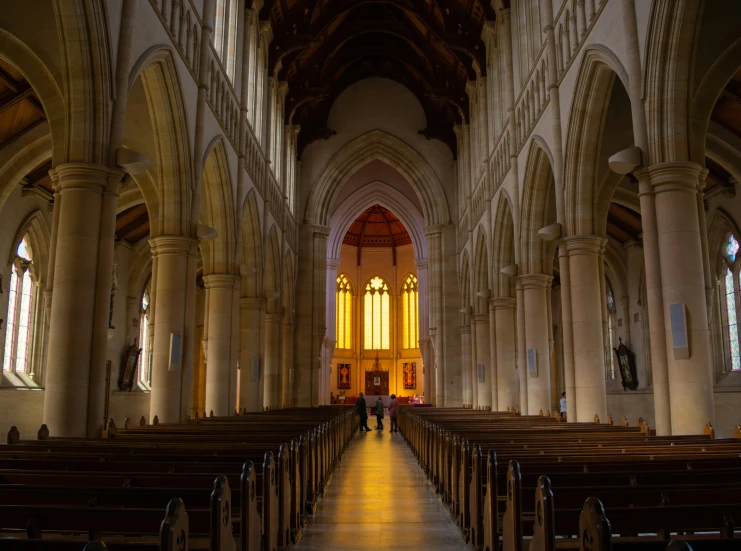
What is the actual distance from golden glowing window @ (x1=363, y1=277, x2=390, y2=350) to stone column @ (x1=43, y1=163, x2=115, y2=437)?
37.8 m

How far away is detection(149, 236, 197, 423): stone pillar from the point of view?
41.5ft

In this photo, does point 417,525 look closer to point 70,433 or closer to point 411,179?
point 70,433

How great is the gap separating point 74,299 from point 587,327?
358 inches

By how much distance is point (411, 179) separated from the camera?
3125 cm

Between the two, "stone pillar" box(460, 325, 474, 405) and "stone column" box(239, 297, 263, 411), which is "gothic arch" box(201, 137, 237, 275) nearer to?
"stone column" box(239, 297, 263, 411)

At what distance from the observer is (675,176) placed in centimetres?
923

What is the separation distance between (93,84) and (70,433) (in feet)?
15.4

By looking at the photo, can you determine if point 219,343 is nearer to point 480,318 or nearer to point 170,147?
point 170,147

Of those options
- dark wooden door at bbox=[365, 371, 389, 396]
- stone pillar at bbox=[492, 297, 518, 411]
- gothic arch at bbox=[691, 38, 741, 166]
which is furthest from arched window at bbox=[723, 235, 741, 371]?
dark wooden door at bbox=[365, 371, 389, 396]

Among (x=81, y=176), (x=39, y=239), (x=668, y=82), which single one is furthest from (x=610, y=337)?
(x=81, y=176)

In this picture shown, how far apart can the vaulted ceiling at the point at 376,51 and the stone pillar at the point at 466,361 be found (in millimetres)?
8826

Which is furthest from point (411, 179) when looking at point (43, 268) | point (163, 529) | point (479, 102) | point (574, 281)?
point (163, 529)

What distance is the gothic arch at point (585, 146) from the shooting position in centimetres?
1238

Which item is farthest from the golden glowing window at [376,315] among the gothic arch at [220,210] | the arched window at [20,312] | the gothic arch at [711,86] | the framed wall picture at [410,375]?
the gothic arch at [711,86]
